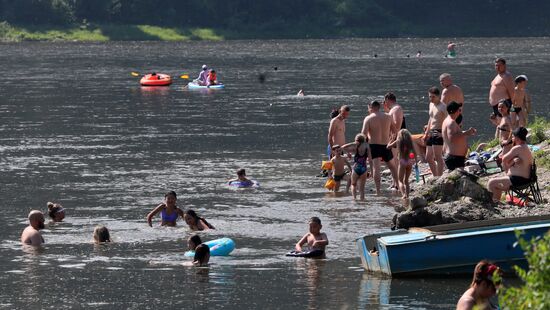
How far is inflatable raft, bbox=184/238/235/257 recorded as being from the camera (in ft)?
67.2

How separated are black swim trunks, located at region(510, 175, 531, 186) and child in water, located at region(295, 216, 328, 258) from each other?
3.07 metres

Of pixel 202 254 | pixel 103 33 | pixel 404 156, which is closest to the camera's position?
pixel 202 254

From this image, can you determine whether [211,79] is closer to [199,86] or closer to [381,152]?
[199,86]

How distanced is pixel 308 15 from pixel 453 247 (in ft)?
434

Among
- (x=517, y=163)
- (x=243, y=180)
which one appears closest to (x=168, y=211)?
(x=243, y=180)

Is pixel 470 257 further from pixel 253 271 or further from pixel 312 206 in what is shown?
pixel 312 206

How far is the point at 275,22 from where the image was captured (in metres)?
148

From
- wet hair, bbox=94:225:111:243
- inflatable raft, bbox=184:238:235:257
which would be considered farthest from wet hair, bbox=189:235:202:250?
wet hair, bbox=94:225:111:243

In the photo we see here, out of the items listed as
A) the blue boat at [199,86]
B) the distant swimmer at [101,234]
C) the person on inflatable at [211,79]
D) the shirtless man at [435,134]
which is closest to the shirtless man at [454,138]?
the shirtless man at [435,134]

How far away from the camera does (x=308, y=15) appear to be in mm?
148625

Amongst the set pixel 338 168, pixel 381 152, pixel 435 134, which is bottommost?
pixel 338 168

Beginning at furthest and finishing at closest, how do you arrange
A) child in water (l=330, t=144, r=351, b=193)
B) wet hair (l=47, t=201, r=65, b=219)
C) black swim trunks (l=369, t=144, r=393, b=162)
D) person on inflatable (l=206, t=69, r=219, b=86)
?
person on inflatable (l=206, t=69, r=219, b=86) → child in water (l=330, t=144, r=351, b=193) → black swim trunks (l=369, t=144, r=393, b=162) → wet hair (l=47, t=201, r=65, b=219)

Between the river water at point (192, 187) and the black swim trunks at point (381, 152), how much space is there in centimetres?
91

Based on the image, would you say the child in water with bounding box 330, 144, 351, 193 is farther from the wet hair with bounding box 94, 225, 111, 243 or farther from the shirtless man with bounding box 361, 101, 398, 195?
the wet hair with bounding box 94, 225, 111, 243
